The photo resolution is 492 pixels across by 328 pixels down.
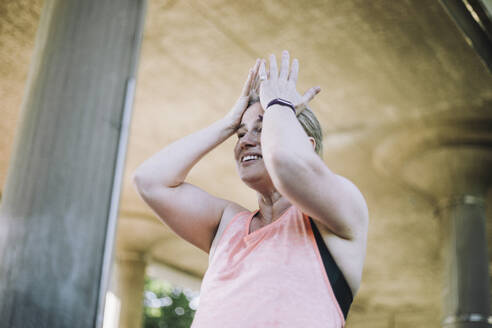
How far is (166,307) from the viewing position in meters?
30.3

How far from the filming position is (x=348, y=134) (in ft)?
32.9

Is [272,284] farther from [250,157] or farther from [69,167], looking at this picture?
[69,167]

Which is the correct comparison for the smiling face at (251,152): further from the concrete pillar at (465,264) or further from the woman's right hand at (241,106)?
the concrete pillar at (465,264)

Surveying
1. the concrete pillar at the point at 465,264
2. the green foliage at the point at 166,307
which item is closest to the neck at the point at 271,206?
the concrete pillar at the point at 465,264

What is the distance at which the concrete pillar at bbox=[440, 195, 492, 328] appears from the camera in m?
9.34

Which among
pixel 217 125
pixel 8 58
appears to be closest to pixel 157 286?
pixel 8 58

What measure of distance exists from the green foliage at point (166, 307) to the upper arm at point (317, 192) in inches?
1134

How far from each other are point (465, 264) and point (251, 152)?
862 cm

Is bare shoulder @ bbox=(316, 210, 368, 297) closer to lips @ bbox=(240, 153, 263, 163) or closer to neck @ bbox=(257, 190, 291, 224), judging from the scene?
neck @ bbox=(257, 190, 291, 224)

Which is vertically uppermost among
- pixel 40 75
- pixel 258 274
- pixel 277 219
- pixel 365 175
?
pixel 365 175

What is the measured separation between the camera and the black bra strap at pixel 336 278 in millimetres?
1854

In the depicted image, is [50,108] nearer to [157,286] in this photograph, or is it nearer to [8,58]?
[8,58]

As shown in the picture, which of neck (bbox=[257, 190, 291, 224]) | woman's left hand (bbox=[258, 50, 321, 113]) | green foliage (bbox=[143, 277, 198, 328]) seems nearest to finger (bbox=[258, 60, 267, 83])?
woman's left hand (bbox=[258, 50, 321, 113])

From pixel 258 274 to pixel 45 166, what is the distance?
2.40 feet
